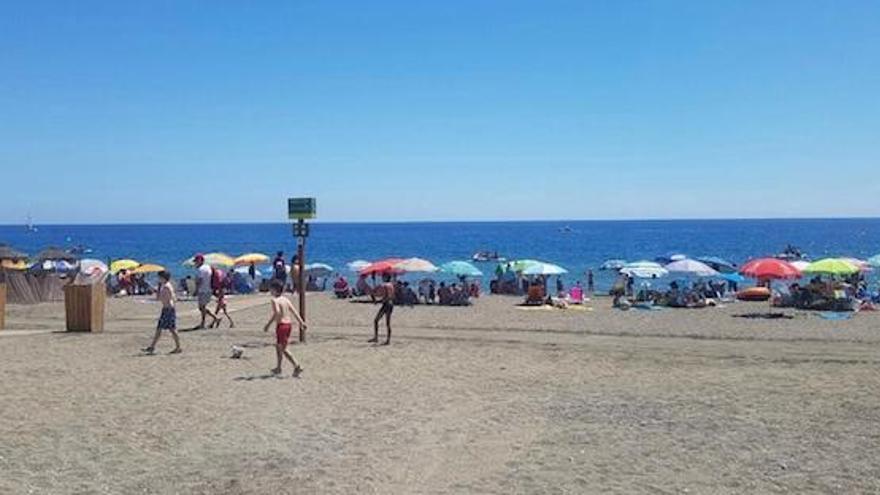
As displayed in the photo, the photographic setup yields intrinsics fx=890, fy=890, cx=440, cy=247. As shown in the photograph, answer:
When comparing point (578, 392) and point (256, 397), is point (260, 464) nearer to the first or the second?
point (256, 397)

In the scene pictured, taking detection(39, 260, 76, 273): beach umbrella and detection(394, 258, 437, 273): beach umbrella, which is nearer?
detection(394, 258, 437, 273): beach umbrella

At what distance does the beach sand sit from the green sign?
2.41m

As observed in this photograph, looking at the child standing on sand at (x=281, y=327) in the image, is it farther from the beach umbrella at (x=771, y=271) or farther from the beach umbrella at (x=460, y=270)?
the beach umbrella at (x=460, y=270)

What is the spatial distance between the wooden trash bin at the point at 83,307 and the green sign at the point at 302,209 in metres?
4.56

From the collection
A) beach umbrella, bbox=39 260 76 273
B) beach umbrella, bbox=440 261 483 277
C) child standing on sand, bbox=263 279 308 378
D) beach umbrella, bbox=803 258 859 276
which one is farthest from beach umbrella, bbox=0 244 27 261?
beach umbrella, bbox=803 258 859 276

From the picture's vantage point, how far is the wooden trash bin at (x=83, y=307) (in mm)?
17625

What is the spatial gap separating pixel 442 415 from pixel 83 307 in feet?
34.8

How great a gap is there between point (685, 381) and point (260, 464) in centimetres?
670

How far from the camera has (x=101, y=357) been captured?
14164 millimetres

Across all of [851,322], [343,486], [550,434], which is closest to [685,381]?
[550,434]

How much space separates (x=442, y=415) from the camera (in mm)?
9906

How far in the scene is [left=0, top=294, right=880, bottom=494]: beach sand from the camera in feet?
24.5

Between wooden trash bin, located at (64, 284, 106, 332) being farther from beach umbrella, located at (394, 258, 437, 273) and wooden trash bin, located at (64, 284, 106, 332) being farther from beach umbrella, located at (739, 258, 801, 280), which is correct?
beach umbrella, located at (739, 258, 801, 280)

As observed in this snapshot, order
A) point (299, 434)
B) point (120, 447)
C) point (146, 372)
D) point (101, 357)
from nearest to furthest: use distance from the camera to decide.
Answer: point (120, 447)
point (299, 434)
point (146, 372)
point (101, 357)
